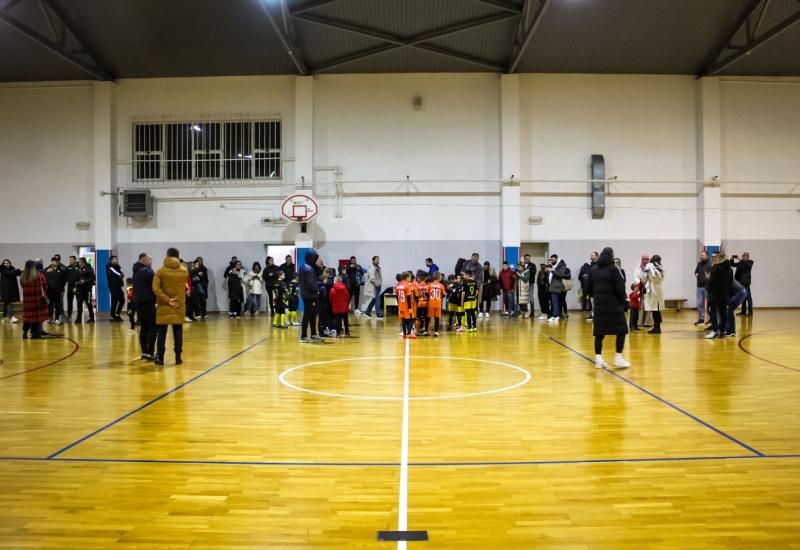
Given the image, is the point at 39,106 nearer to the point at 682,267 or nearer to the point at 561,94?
the point at 561,94

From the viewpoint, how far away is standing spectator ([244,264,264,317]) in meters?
16.4

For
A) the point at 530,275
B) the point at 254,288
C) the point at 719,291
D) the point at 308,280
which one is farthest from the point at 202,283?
the point at 719,291

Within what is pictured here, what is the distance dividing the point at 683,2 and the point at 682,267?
24.4 ft

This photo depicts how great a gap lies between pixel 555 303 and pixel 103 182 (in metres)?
13.6

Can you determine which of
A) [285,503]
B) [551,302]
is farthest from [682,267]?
[285,503]

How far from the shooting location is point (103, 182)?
56.7ft

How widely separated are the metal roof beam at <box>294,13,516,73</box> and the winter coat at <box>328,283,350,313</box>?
25.7 ft

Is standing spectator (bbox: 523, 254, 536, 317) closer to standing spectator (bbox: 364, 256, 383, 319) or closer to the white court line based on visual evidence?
standing spectator (bbox: 364, 256, 383, 319)

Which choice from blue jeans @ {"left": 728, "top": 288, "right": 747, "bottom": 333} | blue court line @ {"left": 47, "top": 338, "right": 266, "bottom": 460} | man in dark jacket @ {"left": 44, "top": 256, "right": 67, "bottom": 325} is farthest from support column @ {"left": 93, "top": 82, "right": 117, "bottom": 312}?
blue jeans @ {"left": 728, "top": 288, "right": 747, "bottom": 333}

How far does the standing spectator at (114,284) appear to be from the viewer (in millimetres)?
14016

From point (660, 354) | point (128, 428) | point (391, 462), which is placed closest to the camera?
point (391, 462)

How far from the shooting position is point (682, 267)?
57.6ft

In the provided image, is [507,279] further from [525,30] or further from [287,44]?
[287,44]

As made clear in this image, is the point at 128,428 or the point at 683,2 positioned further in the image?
the point at 683,2
